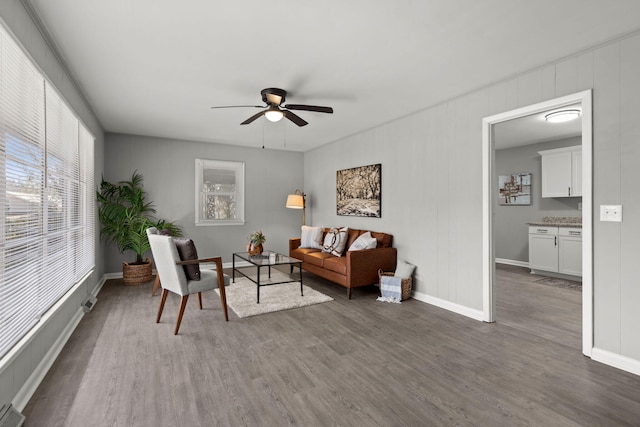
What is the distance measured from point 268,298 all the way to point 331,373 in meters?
2.00

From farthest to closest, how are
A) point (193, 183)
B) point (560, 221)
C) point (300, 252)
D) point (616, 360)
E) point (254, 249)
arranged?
point (193, 183), point (560, 221), point (300, 252), point (254, 249), point (616, 360)

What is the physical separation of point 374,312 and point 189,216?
13.3 ft

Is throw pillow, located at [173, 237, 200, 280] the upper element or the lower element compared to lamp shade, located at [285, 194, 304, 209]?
lower

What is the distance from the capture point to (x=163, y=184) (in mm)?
5949

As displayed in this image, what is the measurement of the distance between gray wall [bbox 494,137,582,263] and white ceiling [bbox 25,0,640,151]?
3.90m

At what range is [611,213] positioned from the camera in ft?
8.33

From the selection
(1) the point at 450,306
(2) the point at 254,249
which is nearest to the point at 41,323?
(2) the point at 254,249

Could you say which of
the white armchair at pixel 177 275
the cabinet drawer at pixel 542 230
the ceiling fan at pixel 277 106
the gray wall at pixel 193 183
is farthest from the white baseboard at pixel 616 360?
the gray wall at pixel 193 183

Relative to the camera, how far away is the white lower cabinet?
17.8 ft

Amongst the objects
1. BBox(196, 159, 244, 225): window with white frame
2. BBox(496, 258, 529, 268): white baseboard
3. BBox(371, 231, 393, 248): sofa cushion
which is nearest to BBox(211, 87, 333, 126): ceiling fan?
BBox(371, 231, 393, 248): sofa cushion

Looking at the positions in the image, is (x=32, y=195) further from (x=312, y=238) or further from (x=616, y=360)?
(x=616, y=360)

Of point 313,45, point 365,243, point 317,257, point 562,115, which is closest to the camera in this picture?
point 313,45

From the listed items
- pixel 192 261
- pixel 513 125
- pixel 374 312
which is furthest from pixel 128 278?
pixel 513 125

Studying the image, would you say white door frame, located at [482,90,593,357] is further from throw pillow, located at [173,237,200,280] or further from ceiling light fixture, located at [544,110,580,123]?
throw pillow, located at [173,237,200,280]
